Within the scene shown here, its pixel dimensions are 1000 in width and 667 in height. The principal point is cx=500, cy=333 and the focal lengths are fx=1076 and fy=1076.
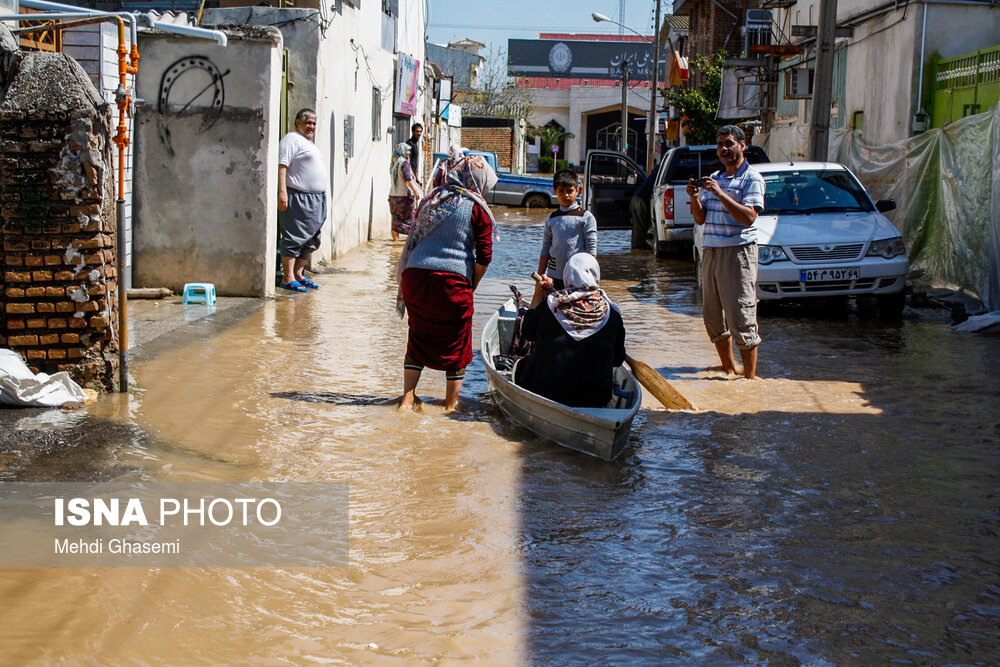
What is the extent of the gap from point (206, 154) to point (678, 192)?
8.40m

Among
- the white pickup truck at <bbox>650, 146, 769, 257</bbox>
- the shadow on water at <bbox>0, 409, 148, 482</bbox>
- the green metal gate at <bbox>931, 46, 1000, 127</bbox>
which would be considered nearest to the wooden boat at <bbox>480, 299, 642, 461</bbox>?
the shadow on water at <bbox>0, 409, 148, 482</bbox>

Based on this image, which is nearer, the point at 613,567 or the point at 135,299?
the point at 613,567

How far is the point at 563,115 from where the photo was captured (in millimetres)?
68188

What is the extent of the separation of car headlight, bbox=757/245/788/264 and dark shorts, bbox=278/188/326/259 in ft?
16.4

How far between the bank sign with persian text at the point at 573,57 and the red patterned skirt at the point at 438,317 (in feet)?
236

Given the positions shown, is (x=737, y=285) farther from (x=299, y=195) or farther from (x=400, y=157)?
(x=400, y=157)

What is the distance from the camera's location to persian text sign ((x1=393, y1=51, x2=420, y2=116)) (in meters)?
22.7

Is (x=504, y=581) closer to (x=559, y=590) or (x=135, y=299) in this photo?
(x=559, y=590)

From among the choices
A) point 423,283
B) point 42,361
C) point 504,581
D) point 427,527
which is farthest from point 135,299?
point 504,581

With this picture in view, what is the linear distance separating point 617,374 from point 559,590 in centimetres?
316

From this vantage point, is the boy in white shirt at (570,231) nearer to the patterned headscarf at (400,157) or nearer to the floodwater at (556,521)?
the floodwater at (556,521)

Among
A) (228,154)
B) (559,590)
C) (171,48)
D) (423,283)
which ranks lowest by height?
(559,590)

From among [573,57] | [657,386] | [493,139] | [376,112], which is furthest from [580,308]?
[573,57]

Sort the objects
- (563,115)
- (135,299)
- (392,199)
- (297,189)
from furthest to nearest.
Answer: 1. (563,115)
2. (392,199)
3. (297,189)
4. (135,299)
